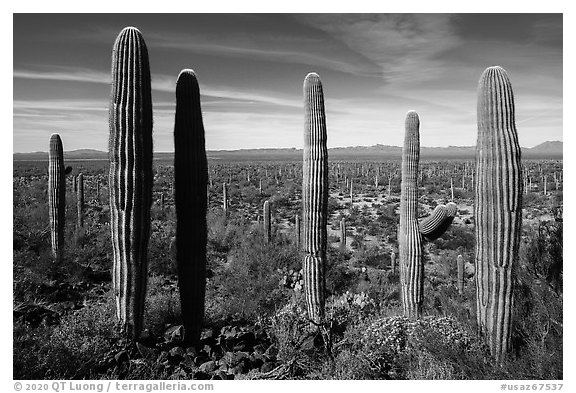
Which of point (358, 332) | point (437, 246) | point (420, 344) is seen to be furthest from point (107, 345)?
point (437, 246)

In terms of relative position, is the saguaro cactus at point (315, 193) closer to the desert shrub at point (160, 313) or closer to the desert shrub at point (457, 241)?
the desert shrub at point (160, 313)

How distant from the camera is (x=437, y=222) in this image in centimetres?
708

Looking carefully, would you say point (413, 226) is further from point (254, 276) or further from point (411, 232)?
point (254, 276)

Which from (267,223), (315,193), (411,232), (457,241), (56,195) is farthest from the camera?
(457,241)

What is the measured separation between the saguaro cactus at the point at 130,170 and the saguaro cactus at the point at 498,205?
13.8 feet

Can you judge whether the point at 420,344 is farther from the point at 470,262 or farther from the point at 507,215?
the point at 470,262

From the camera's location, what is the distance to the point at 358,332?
20.6 feet

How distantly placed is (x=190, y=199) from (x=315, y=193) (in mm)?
1801

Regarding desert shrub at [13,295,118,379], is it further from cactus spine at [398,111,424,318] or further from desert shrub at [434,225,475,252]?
desert shrub at [434,225,475,252]

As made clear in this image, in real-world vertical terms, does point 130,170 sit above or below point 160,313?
above

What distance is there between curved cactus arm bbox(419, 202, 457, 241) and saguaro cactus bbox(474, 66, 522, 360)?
5.09 feet

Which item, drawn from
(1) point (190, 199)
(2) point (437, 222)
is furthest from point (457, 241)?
(1) point (190, 199)

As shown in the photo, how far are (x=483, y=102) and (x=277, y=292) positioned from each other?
5387 mm

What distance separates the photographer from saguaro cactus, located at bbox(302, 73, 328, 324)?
652 cm
